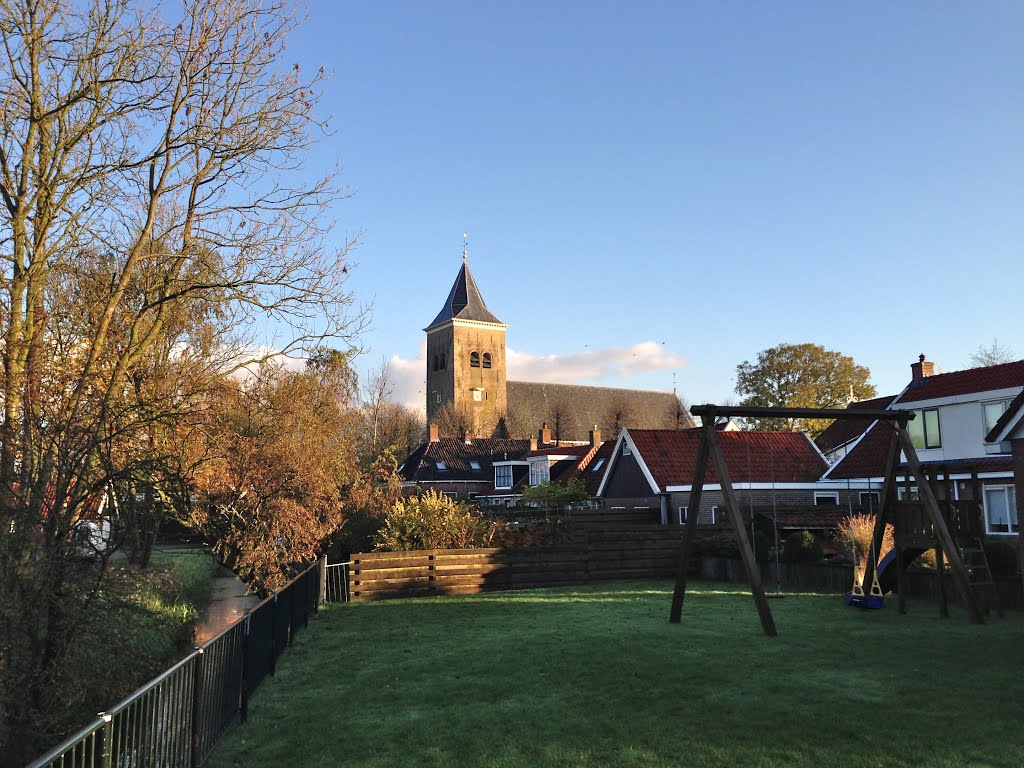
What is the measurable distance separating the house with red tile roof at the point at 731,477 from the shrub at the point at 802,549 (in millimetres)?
7729

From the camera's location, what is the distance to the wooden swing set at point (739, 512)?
14.2 meters

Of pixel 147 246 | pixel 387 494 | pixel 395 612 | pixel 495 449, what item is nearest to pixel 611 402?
pixel 495 449

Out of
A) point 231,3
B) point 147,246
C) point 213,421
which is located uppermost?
point 231,3

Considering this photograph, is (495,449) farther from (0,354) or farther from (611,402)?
(0,354)

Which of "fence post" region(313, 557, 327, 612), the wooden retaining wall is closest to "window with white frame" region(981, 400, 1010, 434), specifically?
the wooden retaining wall

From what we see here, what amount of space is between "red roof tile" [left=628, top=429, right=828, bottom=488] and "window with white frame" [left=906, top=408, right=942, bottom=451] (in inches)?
162

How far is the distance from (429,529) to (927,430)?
2138 centimetres

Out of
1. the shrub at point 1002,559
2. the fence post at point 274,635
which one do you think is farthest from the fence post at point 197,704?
the shrub at point 1002,559

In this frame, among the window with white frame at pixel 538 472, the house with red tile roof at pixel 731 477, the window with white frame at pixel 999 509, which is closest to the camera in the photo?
the window with white frame at pixel 999 509

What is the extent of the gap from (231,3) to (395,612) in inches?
490

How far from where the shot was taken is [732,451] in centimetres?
3484

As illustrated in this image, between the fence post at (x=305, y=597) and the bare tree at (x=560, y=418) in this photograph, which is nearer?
the fence post at (x=305, y=597)

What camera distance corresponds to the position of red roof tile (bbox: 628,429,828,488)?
33781 millimetres

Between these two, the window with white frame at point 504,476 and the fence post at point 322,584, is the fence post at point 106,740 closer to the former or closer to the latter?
the fence post at point 322,584
